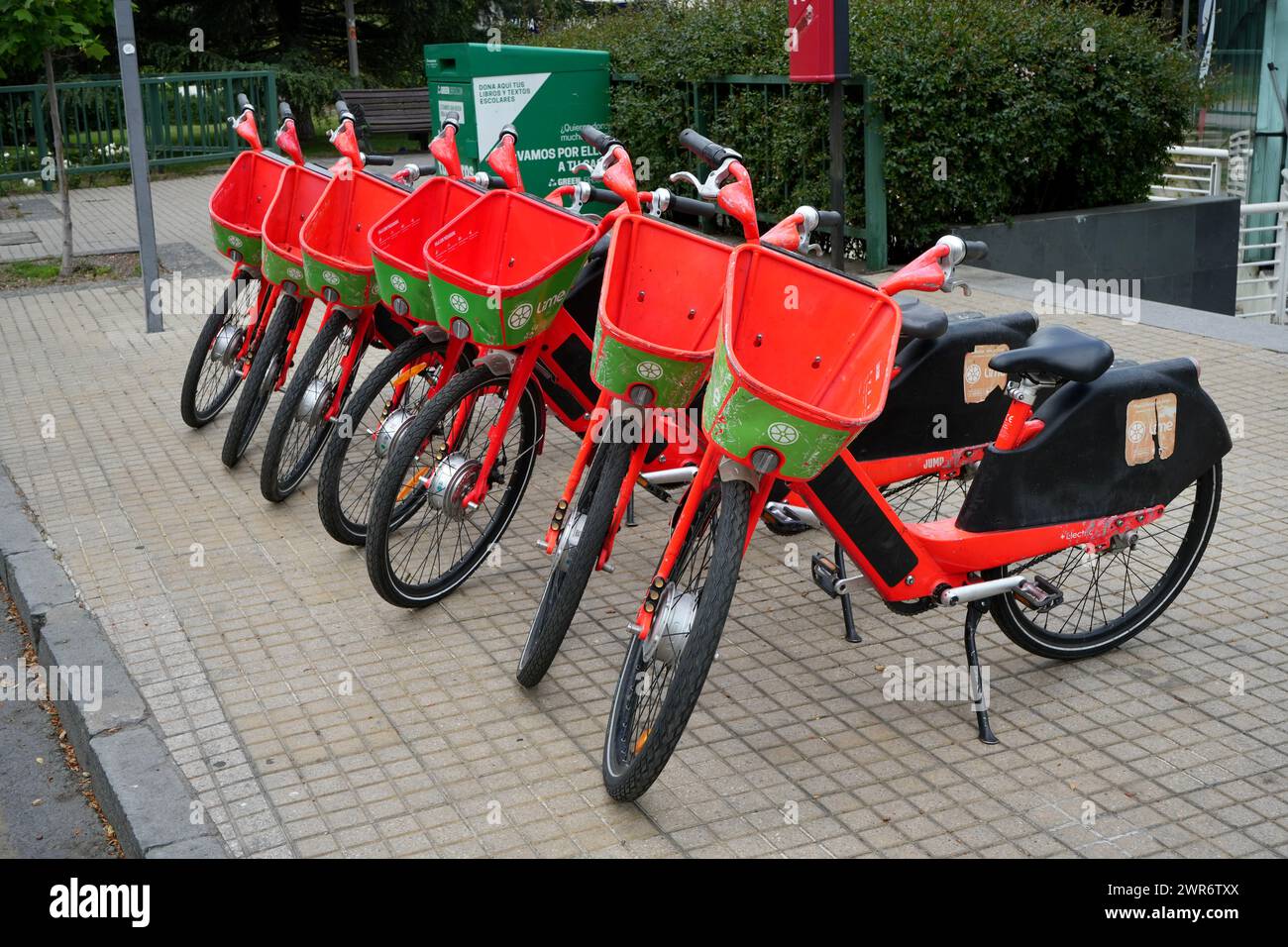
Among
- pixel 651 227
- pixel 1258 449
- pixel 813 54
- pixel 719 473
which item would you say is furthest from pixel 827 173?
pixel 719 473

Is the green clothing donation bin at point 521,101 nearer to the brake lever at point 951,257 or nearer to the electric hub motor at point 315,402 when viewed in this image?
the electric hub motor at point 315,402

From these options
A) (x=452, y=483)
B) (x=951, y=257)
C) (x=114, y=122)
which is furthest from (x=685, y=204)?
(x=114, y=122)

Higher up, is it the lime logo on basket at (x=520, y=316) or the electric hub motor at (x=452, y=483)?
the lime logo on basket at (x=520, y=316)

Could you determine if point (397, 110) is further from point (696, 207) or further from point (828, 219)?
point (828, 219)

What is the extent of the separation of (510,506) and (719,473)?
5.82 feet

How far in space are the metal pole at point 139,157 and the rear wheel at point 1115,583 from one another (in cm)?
710

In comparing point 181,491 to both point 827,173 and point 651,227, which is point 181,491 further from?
point 827,173

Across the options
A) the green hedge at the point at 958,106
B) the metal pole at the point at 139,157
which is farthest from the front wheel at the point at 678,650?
the metal pole at the point at 139,157

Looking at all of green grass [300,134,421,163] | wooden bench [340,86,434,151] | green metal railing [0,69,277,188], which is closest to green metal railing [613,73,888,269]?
wooden bench [340,86,434,151]

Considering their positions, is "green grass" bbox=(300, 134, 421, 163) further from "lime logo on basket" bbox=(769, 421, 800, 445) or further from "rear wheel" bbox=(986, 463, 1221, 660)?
"lime logo on basket" bbox=(769, 421, 800, 445)

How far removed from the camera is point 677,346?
446 centimetres

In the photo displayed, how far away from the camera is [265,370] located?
6.34 m

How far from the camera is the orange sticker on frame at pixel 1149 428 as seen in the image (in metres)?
4.27

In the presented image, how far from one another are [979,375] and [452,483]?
6.24ft
